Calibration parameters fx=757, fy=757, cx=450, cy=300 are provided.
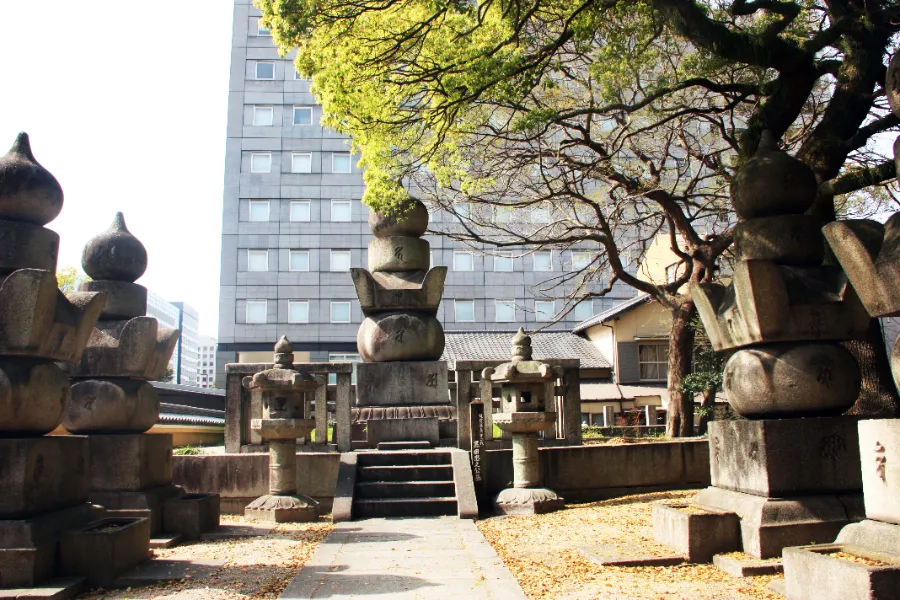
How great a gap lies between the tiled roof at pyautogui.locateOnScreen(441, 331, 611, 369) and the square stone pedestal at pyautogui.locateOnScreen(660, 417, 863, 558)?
24373 millimetres

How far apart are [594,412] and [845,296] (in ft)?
83.9

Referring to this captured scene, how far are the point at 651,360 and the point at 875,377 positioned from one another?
76.7 ft

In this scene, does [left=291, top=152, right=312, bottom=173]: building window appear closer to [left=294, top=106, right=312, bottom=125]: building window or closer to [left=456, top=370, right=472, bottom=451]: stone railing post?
[left=294, top=106, right=312, bottom=125]: building window

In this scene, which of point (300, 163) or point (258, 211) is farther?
point (300, 163)

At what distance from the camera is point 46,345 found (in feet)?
20.6

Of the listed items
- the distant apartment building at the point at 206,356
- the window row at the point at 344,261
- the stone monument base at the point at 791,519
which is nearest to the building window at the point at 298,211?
the window row at the point at 344,261

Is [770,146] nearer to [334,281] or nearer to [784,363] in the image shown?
[784,363]

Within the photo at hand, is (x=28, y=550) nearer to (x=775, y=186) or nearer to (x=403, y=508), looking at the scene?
(x=403, y=508)

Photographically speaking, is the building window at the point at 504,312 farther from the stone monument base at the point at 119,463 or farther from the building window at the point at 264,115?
the stone monument base at the point at 119,463

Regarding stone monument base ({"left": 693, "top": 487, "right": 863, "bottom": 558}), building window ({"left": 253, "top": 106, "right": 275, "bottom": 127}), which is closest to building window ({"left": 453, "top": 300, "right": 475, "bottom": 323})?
building window ({"left": 253, "top": 106, "right": 275, "bottom": 127})

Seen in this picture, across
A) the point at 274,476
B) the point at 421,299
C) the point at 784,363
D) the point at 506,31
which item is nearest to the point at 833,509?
the point at 784,363

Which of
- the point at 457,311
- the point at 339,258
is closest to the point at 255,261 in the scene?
the point at 339,258

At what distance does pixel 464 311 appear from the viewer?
40.1 m

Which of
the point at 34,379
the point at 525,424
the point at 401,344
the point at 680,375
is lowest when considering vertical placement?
the point at 525,424
